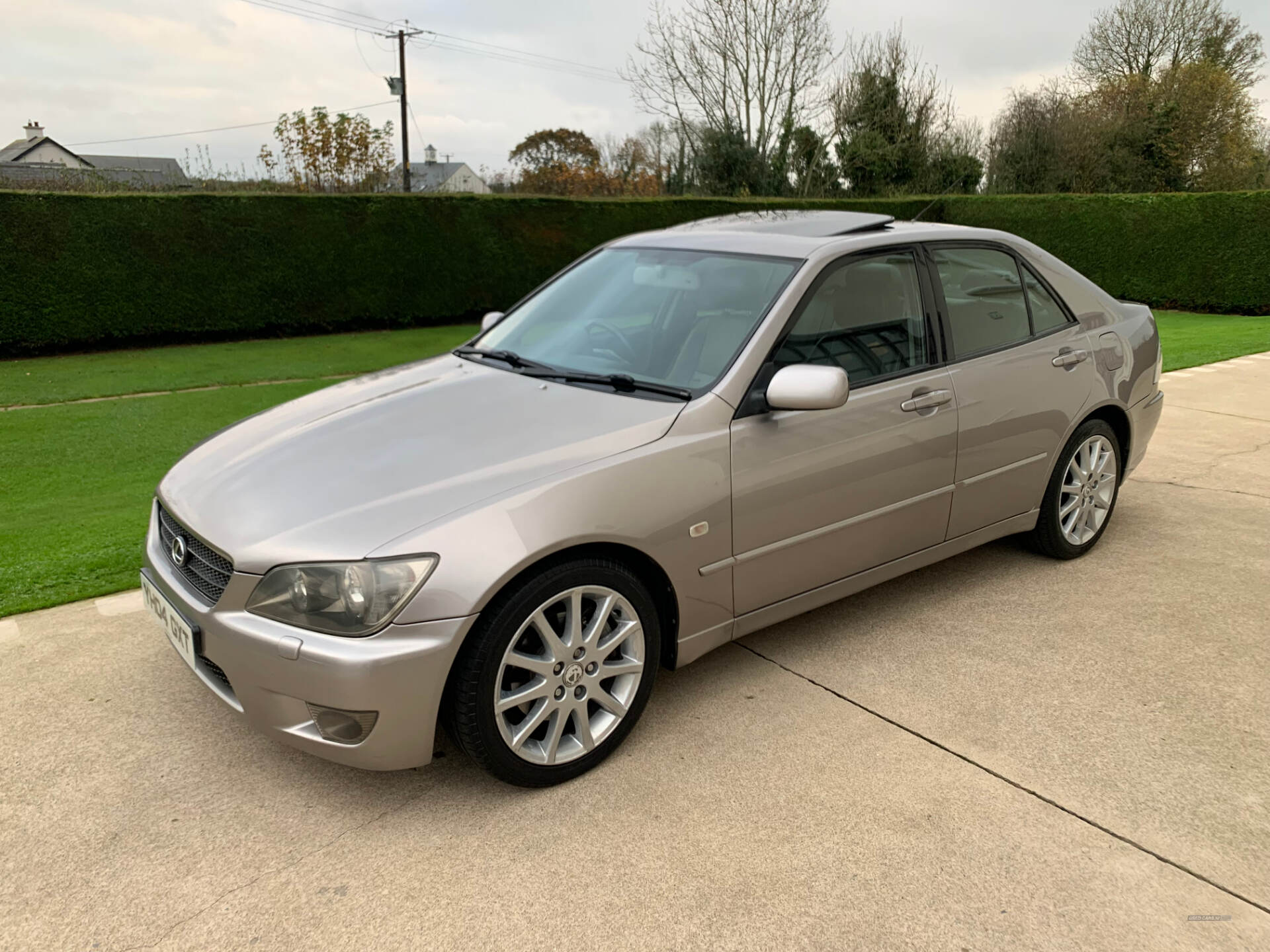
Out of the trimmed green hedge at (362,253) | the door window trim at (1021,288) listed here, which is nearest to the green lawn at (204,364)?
the trimmed green hedge at (362,253)

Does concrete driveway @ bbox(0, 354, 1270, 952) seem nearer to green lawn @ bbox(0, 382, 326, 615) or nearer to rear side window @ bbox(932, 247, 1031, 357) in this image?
green lawn @ bbox(0, 382, 326, 615)

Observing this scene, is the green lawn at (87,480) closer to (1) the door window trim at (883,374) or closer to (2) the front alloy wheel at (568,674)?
(2) the front alloy wheel at (568,674)

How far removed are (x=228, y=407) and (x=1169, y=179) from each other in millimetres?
26713

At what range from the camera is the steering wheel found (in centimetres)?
349

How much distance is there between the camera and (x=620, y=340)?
361 centimetres

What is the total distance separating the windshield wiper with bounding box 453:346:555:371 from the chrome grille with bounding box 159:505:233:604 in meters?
1.33

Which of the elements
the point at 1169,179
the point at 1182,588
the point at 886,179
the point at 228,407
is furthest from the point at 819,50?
the point at 1182,588

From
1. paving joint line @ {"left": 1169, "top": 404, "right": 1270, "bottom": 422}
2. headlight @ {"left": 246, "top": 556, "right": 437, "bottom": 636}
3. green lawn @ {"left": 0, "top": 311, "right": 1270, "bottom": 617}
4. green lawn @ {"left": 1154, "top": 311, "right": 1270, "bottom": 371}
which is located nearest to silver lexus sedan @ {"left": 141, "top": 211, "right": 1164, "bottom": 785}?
headlight @ {"left": 246, "top": 556, "right": 437, "bottom": 636}

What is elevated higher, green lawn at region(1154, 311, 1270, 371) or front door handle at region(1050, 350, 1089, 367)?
front door handle at region(1050, 350, 1089, 367)

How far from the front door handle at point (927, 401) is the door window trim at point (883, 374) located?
0.32ft

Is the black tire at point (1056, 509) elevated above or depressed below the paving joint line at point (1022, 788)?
above

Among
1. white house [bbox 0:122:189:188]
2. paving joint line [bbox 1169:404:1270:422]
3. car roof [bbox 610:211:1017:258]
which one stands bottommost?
paving joint line [bbox 1169:404:1270:422]

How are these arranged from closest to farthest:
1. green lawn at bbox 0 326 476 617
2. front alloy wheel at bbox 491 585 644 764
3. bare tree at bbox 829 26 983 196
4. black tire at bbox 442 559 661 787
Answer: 1. black tire at bbox 442 559 661 787
2. front alloy wheel at bbox 491 585 644 764
3. green lawn at bbox 0 326 476 617
4. bare tree at bbox 829 26 983 196

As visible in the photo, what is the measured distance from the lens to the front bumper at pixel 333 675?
98.1 inches
